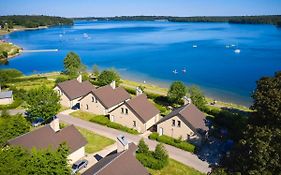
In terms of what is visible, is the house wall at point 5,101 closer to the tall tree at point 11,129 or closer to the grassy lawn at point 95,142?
the tall tree at point 11,129

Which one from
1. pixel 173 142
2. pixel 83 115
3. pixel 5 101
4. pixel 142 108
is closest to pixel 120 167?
pixel 173 142

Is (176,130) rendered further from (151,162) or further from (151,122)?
(151,162)

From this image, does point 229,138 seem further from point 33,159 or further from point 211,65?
point 211,65

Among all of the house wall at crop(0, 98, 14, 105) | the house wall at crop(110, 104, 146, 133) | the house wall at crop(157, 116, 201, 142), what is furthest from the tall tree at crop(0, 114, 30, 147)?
the house wall at crop(0, 98, 14, 105)

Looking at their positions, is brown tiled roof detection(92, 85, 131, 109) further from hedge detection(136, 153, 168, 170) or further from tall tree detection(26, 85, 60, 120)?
hedge detection(136, 153, 168, 170)

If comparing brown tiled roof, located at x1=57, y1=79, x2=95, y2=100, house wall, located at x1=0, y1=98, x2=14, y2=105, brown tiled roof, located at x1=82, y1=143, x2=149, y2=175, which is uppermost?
brown tiled roof, located at x1=57, y1=79, x2=95, y2=100

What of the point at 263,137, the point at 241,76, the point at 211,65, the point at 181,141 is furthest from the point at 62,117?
the point at 211,65
